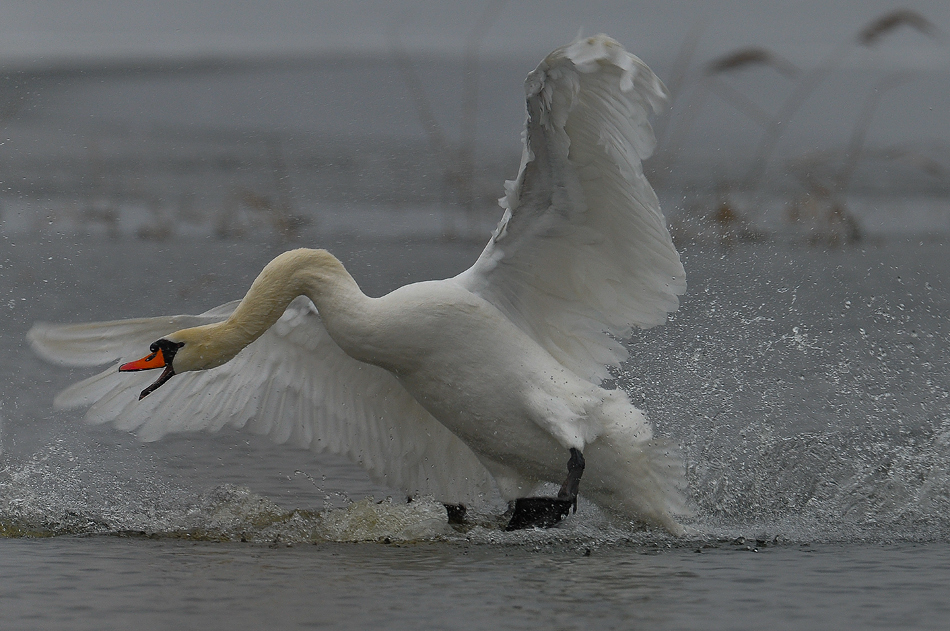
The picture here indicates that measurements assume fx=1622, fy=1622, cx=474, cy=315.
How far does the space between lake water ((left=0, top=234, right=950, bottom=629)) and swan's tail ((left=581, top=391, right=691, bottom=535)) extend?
0.16 meters

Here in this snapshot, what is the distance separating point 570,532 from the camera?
26.5ft

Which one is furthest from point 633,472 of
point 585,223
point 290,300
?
point 290,300

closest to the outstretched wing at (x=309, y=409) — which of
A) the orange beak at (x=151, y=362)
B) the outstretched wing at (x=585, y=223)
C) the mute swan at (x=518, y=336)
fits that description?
the mute swan at (x=518, y=336)

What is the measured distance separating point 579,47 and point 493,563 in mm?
2350

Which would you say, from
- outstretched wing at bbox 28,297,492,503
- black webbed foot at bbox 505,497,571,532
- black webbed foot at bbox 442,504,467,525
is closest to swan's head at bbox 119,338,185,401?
outstretched wing at bbox 28,297,492,503

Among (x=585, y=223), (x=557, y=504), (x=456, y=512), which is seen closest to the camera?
(x=557, y=504)

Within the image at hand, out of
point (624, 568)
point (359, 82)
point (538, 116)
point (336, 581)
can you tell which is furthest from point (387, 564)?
point (359, 82)

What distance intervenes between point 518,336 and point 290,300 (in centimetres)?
118

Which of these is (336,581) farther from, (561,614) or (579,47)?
(579,47)

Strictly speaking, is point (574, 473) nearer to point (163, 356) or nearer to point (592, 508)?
point (592, 508)

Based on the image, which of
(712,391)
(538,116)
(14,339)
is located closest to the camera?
(538,116)

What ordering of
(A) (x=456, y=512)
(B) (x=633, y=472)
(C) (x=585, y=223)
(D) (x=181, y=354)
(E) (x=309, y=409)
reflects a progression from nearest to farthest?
(C) (x=585, y=223) → (D) (x=181, y=354) → (B) (x=633, y=472) → (A) (x=456, y=512) → (E) (x=309, y=409)

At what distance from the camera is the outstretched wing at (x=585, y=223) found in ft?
24.3

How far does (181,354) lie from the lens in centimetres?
831
